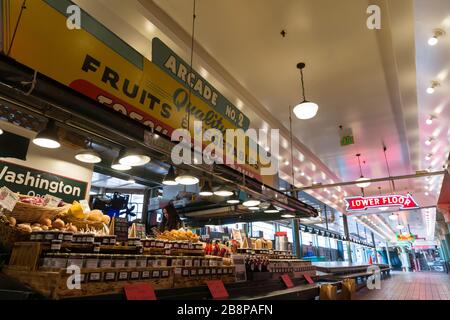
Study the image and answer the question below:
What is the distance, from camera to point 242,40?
13.7 ft

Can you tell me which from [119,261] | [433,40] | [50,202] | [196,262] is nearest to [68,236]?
[119,261]

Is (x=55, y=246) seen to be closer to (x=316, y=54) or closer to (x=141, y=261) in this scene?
(x=141, y=261)

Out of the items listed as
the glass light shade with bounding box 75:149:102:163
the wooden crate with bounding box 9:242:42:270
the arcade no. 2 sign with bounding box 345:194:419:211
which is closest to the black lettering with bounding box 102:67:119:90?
the glass light shade with bounding box 75:149:102:163

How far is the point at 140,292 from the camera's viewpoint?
206 cm

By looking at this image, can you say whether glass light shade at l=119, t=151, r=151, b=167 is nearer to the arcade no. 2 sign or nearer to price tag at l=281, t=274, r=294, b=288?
price tag at l=281, t=274, r=294, b=288

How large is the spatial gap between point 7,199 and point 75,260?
78cm

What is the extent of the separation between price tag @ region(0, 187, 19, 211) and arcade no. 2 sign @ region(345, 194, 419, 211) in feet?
28.8

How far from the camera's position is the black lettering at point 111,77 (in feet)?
7.68

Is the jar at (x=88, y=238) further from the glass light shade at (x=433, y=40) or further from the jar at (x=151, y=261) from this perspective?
the glass light shade at (x=433, y=40)

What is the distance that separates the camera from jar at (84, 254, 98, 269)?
190cm

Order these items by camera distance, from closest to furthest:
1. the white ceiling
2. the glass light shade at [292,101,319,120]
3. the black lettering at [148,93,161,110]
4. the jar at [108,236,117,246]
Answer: the jar at [108,236,117,246]
the black lettering at [148,93,161,110]
the white ceiling
the glass light shade at [292,101,319,120]

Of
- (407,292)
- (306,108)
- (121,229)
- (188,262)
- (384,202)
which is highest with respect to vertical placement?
(306,108)
